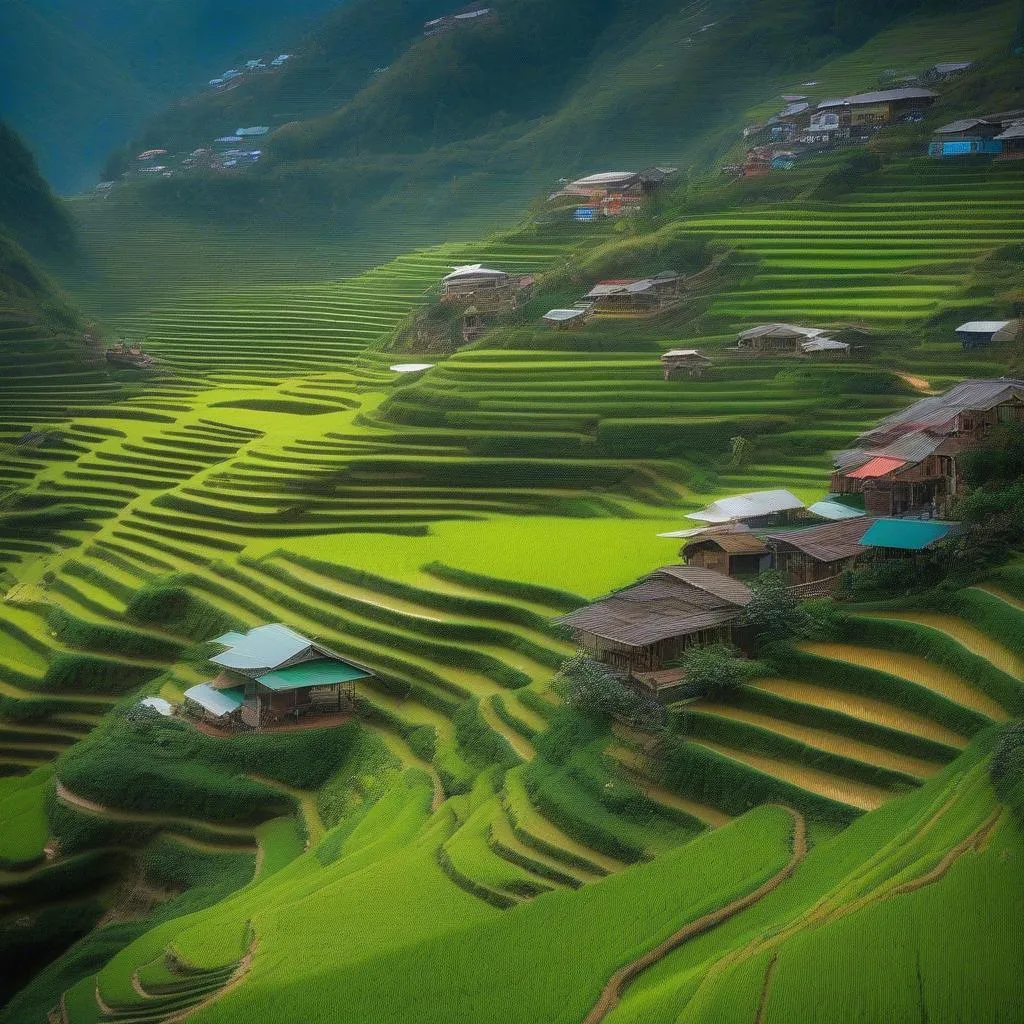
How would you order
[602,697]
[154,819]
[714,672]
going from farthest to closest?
[154,819] → [602,697] → [714,672]

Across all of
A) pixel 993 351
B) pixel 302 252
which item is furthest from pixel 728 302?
pixel 302 252

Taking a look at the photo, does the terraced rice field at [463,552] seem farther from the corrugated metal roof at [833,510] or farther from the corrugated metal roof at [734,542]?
the corrugated metal roof at [833,510]

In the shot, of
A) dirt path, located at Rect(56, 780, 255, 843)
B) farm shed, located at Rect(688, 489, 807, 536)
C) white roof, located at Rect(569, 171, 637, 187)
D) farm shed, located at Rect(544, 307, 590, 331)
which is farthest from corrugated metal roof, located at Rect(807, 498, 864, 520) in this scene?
white roof, located at Rect(569, 171, 637, 187)

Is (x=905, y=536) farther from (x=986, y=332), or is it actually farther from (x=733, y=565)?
(x=986, y=332)

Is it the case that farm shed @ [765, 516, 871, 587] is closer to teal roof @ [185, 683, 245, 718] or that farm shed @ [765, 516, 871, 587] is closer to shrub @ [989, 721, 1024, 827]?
shrub @ [989, 721, 1024, 827]

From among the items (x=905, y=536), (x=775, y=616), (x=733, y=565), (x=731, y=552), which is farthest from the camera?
(x=733, y=565)

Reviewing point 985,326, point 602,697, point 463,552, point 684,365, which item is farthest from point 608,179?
point 602,697
